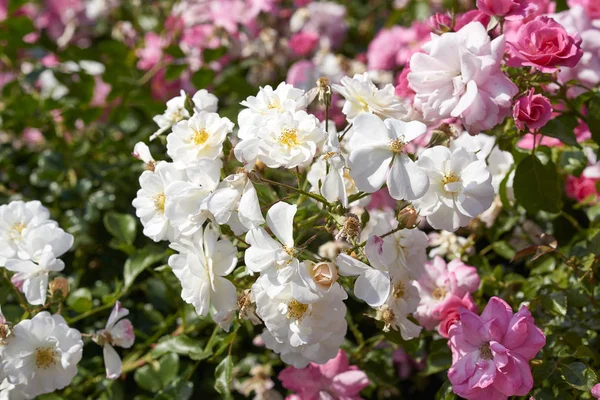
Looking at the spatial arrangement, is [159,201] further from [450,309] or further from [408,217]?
[450,309]

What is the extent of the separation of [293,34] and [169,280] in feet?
3.56

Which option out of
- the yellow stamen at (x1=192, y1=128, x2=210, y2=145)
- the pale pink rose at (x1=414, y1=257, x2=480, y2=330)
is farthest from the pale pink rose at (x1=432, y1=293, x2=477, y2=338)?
the yellow stamen at (x1=192, y1=128, x2=210, y2=145)

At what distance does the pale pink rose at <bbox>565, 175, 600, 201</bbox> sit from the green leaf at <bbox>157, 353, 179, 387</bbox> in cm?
82

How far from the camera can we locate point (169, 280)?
4.28 ft

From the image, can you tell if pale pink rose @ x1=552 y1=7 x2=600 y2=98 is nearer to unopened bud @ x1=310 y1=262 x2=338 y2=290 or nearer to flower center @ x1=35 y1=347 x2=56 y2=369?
unopened bud @ x1=310 y1=262 x2=338 y2=290

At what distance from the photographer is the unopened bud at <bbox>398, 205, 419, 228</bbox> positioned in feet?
2.88

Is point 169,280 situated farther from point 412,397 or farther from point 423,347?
point 412,397

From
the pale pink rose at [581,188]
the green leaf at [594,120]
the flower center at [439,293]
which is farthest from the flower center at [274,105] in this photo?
the pale pink rose at [581,188]

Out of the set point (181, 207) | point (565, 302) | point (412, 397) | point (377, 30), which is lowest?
point (412, 397)

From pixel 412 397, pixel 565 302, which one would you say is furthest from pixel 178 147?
pixel 412 397

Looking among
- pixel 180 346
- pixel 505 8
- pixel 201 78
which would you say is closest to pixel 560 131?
pixel 505 8

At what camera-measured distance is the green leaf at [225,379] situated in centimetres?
104

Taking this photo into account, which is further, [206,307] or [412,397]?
[412,397]

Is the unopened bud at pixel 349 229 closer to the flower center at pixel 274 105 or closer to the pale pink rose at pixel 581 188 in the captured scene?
the flower center at pixel 274 105
